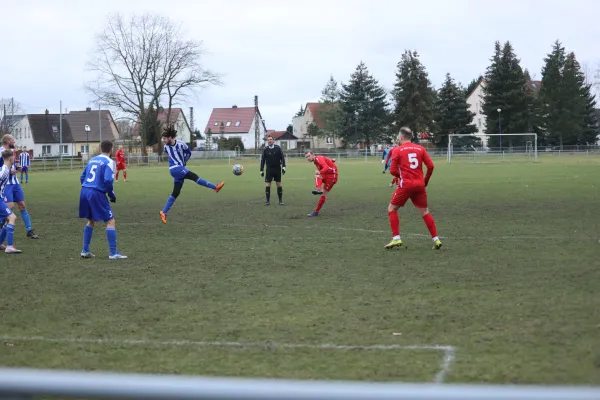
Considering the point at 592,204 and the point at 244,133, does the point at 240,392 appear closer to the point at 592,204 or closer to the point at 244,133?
Answer: the point at 592,204

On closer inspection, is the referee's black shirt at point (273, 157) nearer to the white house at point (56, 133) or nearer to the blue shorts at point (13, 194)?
the blue shorts at point (13, 194)

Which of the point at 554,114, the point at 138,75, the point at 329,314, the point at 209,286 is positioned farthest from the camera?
the point at 554,114

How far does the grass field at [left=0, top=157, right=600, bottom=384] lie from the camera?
17.5 ft

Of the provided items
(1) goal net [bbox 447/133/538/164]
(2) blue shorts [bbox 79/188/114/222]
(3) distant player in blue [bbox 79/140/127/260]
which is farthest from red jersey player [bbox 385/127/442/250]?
(1) goal net [bbox 447/133/538/164]

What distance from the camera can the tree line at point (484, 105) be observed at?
276 ft

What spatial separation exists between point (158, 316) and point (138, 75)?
65841 millimetres

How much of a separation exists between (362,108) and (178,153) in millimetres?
73698

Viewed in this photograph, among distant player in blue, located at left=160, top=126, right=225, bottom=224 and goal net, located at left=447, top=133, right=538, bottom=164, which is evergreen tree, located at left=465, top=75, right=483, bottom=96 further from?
distant player in blue, located at left=160, top=126, right=225, bottom=224

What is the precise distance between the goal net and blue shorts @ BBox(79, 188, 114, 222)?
47.7 meters

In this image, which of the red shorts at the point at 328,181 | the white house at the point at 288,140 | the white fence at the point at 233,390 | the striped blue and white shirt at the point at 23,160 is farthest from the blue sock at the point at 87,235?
the white house at the point at 288,140

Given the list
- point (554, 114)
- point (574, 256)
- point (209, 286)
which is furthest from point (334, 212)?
point (554, 114)

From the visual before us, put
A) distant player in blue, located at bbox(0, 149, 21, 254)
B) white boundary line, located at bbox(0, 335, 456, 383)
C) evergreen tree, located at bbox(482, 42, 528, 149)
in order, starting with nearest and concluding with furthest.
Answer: white boundary line, located at bbox(0, 335, 456, 383)
distant player in blue, located at bbox(0, 149, 21, 254)
evergreen tree, located at bbox(482, 42, 528, 149)

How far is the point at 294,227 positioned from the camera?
1460 centimetres

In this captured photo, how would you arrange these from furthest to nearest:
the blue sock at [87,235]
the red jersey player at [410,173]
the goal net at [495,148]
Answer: the goal net at [495,148] < the red jersey player at [410,173] < the blue sock at [87,235]
